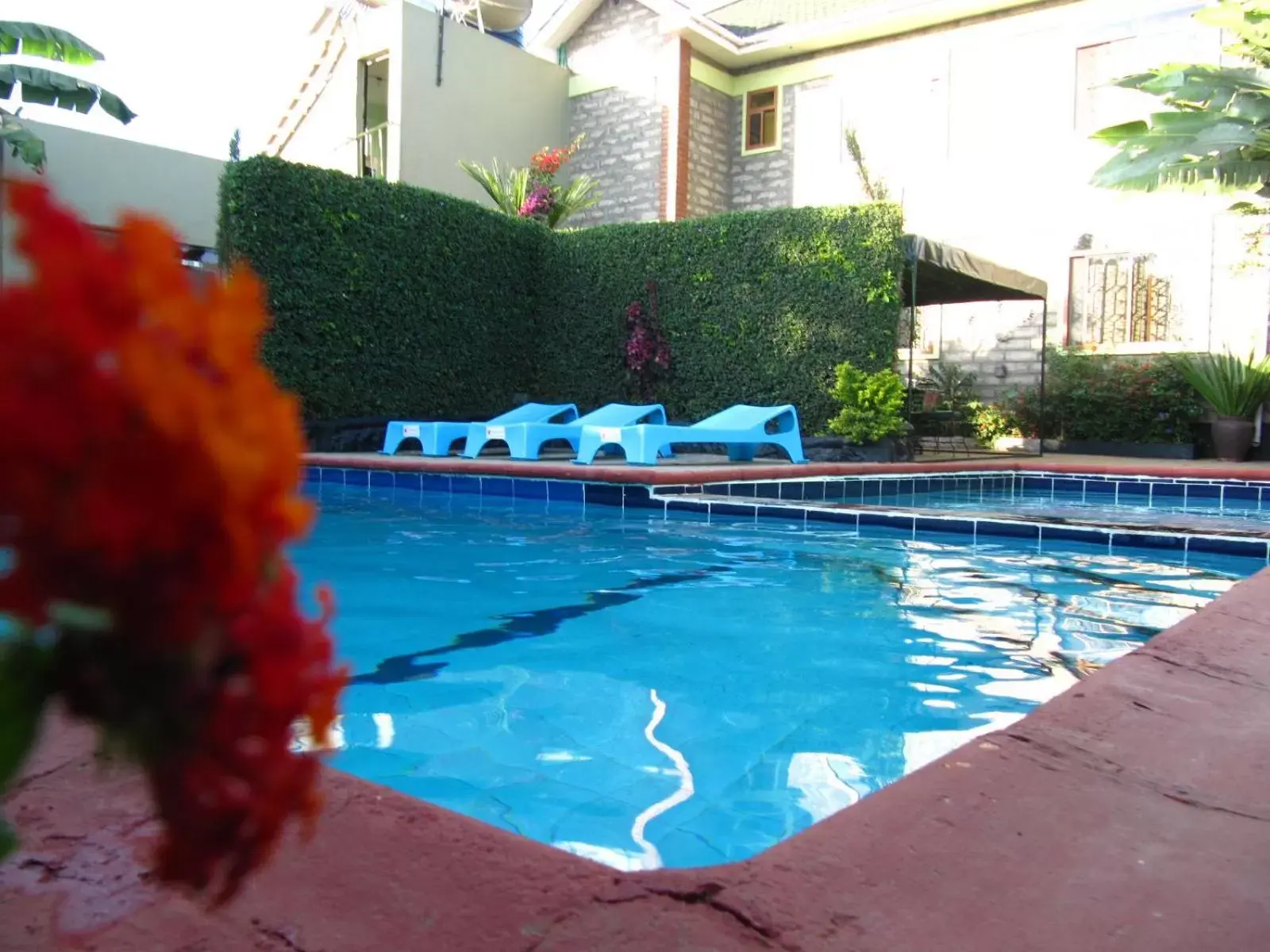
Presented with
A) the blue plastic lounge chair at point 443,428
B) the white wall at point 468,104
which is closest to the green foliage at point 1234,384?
the blue plastic lounge chair at point 443,428

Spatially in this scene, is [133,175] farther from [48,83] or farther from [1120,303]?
[1120,303]

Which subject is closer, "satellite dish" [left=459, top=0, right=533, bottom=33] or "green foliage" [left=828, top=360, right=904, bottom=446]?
"green foliage" [left=828, top=360, right=904, bottom=446]

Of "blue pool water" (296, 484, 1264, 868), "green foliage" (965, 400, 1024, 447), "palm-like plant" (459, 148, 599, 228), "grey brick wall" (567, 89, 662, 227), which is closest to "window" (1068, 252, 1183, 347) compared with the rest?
"green foliage" (965, 400, 1024, 447)

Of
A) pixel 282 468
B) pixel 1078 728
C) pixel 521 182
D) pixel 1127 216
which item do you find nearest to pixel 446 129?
pixel 521 182

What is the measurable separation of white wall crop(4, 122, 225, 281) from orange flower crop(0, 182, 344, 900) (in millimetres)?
13398

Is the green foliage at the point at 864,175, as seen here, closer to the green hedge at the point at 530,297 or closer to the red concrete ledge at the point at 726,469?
the green hedge at the point at 530,297

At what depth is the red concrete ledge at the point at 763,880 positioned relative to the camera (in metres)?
1.23

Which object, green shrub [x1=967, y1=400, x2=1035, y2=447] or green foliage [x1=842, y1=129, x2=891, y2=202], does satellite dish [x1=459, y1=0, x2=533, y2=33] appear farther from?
green shrub [x1=967, y1=400, x2=1035, y2=447]

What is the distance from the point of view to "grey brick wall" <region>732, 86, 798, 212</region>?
17.6 meters

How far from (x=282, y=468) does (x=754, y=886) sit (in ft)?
3.89

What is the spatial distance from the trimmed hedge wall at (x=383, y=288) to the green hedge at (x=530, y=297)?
0.07ft

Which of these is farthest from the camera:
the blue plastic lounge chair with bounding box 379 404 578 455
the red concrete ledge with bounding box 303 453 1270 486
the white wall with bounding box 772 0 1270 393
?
the white wall with bounding box 772 0 1270 393

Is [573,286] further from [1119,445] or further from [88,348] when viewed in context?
[88,348]

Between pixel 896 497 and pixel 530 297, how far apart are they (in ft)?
21.4
